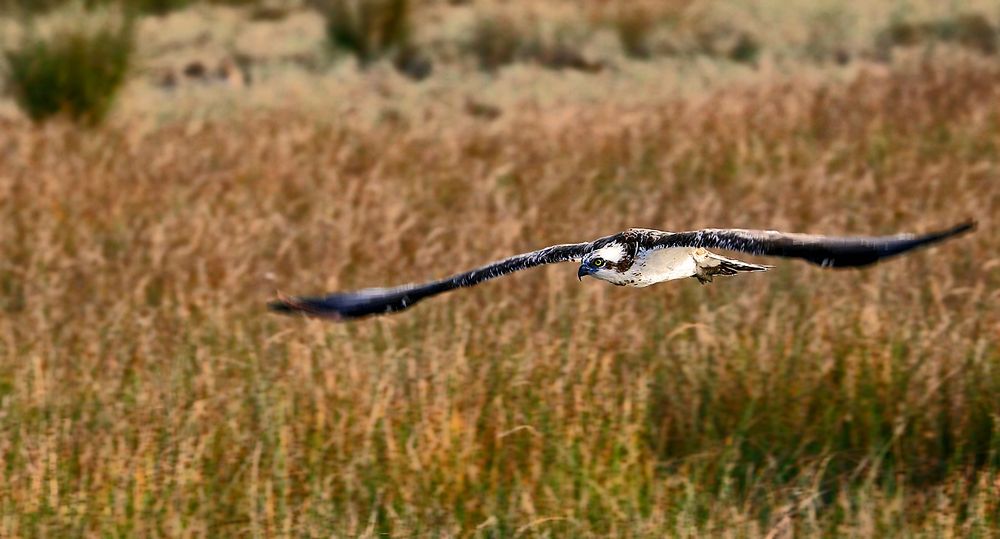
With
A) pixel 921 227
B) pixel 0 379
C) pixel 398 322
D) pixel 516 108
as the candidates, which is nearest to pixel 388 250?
pixel 398 322

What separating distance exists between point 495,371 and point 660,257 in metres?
1.70

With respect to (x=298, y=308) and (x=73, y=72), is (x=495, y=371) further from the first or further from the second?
(x=73, y=72)

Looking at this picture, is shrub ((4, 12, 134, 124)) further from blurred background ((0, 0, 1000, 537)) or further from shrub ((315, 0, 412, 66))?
shrub ((315, 0, 412, 66))

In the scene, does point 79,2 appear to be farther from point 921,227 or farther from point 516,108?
point 921,227

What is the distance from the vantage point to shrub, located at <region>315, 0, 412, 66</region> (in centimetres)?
1314

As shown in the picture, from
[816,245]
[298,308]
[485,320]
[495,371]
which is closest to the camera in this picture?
[816,245]

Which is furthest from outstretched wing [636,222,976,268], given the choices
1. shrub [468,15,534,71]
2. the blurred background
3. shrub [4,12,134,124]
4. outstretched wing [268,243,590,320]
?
shrub [468,15,534,71]

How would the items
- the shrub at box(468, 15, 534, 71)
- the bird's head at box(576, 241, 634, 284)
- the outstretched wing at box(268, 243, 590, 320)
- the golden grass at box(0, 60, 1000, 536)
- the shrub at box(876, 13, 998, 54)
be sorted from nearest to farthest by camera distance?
1. the bird's head at box(576, 241, 634, 284)
2. the outstretched wing at box(268, 243, 590, 320)
3. the golden grass at box(0, 60, 1000, 536)
4. the shrub at box(876, 13, 998, 54)
5. the shrub at box(468, 15, 534, 71)

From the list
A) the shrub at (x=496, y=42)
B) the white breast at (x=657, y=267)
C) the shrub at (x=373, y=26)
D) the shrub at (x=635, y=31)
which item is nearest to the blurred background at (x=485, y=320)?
the white breast at (x=657, y=267)

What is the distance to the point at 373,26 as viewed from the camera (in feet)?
43.3

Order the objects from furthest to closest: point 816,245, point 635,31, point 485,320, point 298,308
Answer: point 635,31
point 485,320
point 298,308
point 816,245

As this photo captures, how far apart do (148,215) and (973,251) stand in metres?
3.85

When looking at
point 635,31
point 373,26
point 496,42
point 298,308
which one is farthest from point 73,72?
point 298,308

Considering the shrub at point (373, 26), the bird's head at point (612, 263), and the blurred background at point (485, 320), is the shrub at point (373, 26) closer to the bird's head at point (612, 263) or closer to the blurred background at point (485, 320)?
the blurred background at point (485, 320)
